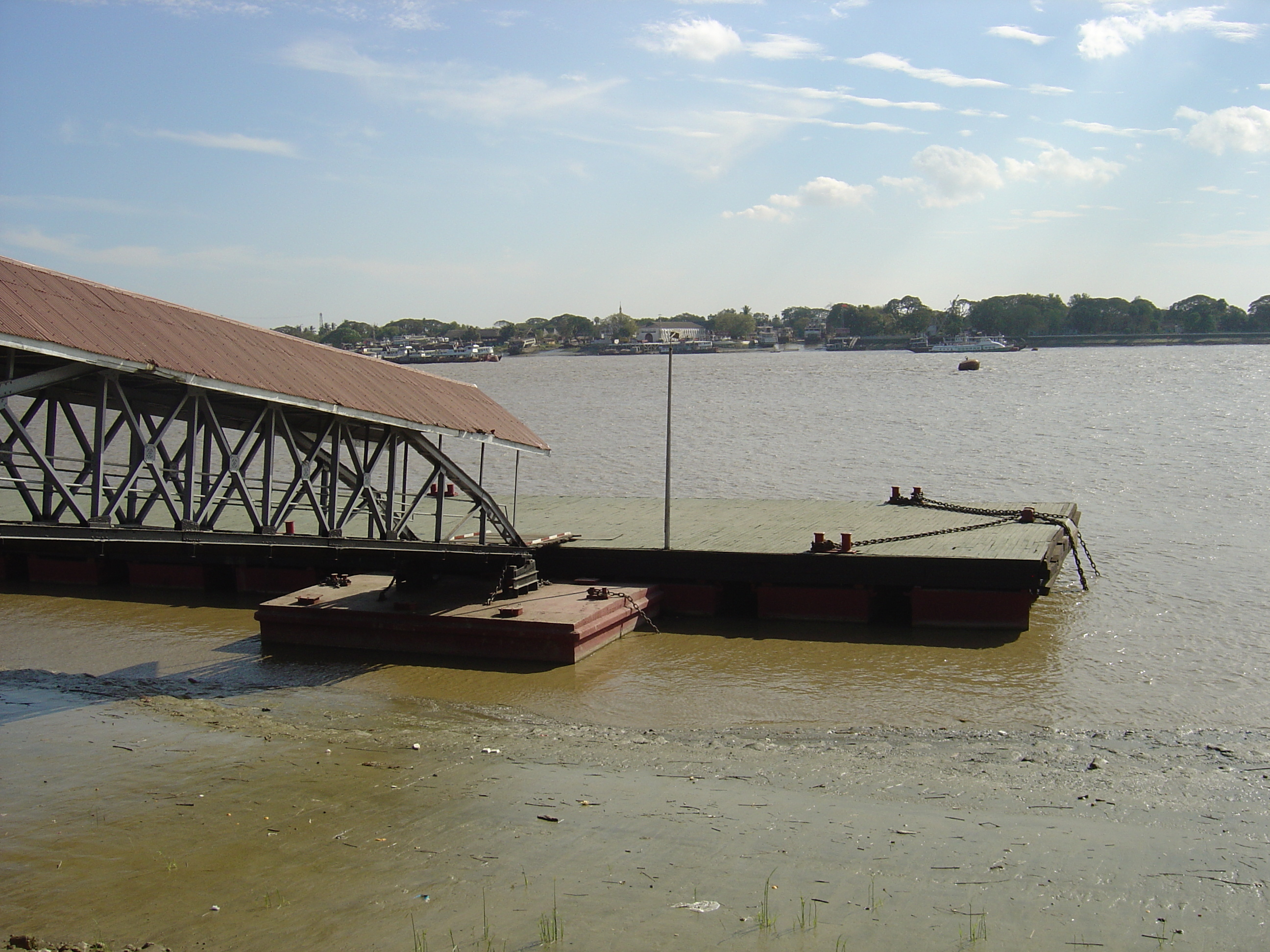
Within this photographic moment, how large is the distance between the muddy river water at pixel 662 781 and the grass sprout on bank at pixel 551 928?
3cm

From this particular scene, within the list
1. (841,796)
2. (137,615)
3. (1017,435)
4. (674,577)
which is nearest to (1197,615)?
(674,577)

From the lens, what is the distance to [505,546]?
667 inches

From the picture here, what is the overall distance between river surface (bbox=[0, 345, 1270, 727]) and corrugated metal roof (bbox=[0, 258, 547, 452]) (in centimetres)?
373

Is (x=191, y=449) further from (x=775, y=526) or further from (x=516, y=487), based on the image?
(x=775, y=526)

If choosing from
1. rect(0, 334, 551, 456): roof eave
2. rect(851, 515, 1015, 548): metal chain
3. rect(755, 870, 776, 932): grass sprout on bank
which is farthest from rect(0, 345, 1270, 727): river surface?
rect(755, 870, 776, 932): grass sprout on bank

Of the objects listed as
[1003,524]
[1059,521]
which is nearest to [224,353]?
[1003,524]

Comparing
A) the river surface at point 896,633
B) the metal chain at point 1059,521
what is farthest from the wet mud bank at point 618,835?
the metal chain at point 1059,521

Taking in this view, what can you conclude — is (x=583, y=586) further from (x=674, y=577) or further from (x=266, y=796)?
(x=266, y=796)

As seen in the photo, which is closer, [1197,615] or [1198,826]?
[1198,826]

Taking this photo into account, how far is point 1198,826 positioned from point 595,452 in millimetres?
39443

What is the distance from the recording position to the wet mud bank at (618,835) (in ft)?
22.9

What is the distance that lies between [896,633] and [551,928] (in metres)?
11.0

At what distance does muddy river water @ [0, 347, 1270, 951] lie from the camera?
23.5 ft

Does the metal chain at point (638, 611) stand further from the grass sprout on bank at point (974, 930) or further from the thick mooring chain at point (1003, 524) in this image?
the grass sprout on bank at point (974, 930)
